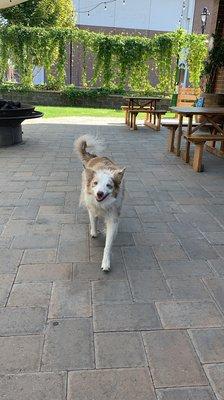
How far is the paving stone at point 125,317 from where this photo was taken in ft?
7.60

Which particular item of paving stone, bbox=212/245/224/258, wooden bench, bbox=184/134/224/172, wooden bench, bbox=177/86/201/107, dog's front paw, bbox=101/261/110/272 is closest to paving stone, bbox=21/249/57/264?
dog's front paw, bbox=101/261/110/272

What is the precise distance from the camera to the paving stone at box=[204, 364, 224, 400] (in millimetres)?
1857

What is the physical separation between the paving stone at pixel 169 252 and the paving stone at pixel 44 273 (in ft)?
2.56

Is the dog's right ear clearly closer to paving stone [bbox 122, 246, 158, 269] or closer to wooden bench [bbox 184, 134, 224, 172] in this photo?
paving stone [bbox 122, 246, 158, 269]

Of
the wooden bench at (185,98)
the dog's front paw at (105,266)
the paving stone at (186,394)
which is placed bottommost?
the paving stone at (186,394)

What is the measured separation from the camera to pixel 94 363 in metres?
2.02

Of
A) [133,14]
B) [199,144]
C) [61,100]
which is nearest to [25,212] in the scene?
[199,144]

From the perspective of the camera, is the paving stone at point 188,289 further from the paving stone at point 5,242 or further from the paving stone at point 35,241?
the paving stone at point 5,242

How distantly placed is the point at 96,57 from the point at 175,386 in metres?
16.6

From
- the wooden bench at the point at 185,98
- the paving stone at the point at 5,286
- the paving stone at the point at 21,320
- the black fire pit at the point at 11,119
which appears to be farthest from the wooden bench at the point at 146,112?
the paving stone at the point at 21,320

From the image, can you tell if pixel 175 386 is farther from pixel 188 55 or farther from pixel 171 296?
pixel 188 55

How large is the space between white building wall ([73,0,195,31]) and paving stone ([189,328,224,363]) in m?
31.6

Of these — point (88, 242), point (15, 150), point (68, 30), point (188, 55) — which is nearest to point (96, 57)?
point (68, 30)

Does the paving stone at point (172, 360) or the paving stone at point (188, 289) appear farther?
the paving stone at point (188, 289)
